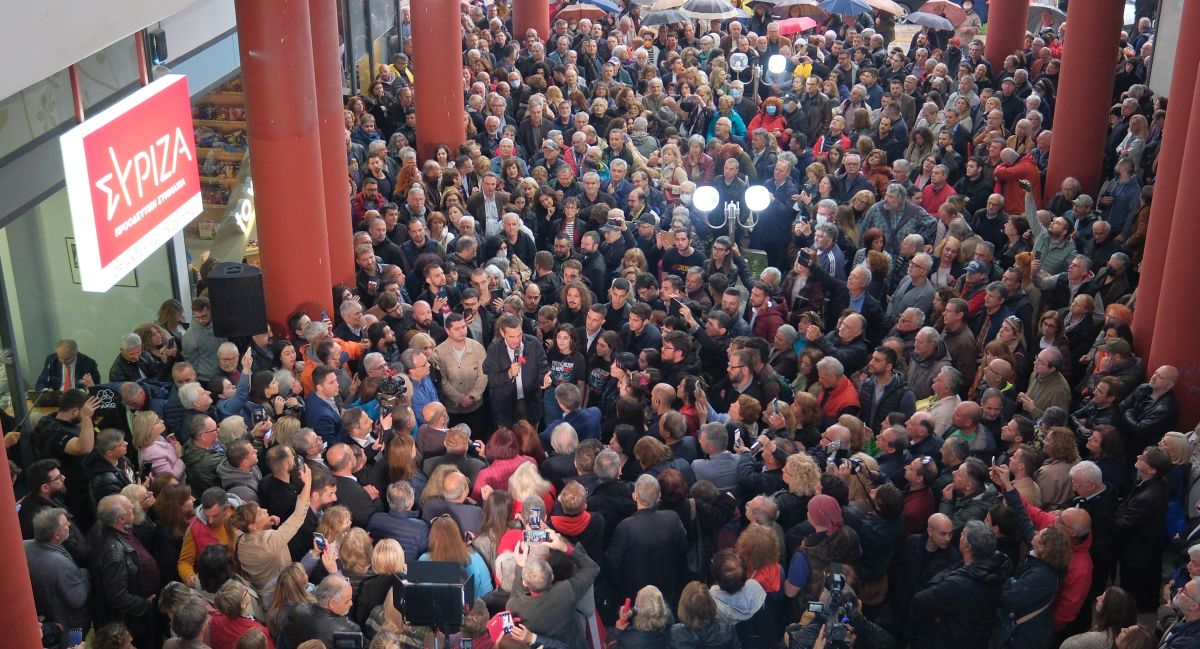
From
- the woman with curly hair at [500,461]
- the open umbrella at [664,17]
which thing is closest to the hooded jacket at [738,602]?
the woman with curly hair at [500,461]

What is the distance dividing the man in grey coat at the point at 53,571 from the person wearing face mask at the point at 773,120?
36.2ft

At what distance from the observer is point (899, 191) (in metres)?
11.8

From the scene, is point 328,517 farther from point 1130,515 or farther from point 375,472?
point 1130,515

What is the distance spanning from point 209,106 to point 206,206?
3.36 ft

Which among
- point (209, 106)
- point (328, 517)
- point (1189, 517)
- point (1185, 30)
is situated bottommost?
point (1189, 517)

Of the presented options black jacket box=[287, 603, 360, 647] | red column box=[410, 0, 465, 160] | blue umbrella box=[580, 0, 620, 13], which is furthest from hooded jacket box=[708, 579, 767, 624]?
blue umbrella box=[580, 0, 620, 13]

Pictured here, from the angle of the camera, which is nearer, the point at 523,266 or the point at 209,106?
the point at 523,266

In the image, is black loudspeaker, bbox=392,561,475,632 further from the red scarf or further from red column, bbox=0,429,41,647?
red column, bbox=0,429,41,647

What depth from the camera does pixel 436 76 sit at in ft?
47.6

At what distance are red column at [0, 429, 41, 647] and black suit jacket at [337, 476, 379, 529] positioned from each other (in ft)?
6.42

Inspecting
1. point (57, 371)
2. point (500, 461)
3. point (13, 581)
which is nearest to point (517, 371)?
point (500, 461)

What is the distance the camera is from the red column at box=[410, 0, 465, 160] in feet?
47.6

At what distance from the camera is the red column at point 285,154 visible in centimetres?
968

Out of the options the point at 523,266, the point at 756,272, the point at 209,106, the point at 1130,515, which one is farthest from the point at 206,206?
the point at 1130,515
